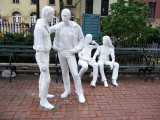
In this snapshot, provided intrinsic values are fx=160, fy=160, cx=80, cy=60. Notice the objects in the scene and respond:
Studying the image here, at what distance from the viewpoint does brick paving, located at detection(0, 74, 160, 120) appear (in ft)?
10.8

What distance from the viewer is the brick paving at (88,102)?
330 centimetres

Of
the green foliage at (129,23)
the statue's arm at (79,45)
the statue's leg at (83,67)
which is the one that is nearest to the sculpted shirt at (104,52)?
the statue's leg at (83,67)

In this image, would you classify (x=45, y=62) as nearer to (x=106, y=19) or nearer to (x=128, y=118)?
(x=128, y=118)

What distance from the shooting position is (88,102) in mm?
3861

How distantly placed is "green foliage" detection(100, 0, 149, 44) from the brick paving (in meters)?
2.76

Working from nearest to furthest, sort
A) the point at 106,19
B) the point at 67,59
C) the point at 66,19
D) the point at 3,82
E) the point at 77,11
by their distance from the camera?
the point at 66,19
the point at 67,59
the point at 3,82
the point at 106,19
the point at 77,11

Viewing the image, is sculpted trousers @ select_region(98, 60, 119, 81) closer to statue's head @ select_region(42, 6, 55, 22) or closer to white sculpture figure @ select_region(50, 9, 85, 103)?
white sculpture figure @ select_region(50, 9, 85, 103)

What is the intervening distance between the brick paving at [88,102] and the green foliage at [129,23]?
2.76 metres

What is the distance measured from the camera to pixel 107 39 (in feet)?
16.4

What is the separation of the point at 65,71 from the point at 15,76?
2526mm

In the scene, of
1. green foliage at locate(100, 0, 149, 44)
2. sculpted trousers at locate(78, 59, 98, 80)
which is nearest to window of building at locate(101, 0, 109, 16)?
green foliage at locate(100, 0, 149, 44)

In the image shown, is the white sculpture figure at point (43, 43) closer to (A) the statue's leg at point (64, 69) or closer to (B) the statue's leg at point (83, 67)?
(A) the statue's leg at point (64, 69)

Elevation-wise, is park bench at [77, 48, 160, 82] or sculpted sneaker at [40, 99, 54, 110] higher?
park bench at [77, 48, 160, 82]

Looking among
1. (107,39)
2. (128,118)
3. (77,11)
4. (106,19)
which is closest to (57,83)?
(107,39)
